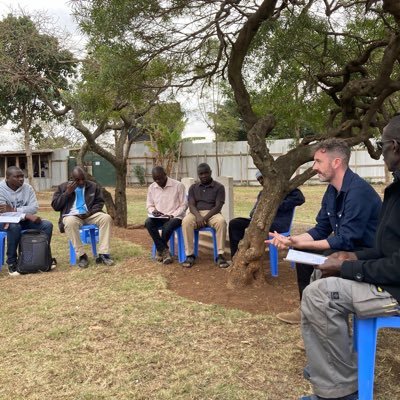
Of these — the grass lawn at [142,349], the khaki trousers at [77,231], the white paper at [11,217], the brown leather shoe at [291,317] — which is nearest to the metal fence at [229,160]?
the khaki trousers at [77,231]

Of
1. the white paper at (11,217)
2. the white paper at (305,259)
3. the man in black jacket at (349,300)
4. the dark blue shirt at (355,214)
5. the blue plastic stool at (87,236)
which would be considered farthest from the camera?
the blue plastic stool at (87,236)

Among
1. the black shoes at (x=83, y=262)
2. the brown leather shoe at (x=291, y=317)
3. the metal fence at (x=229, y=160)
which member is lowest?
the brown leather shoe at (x=291, y=317)

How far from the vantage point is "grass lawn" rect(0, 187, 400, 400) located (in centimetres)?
311

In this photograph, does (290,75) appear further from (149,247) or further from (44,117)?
(44,117)

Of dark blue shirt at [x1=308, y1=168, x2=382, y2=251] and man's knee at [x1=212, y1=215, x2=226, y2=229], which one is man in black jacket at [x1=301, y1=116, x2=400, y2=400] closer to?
dark blue shirt at [x1=308, y1=168, x2=382, y2=251]

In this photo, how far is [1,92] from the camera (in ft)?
54.7

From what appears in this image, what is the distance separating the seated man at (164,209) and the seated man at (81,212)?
0.66m

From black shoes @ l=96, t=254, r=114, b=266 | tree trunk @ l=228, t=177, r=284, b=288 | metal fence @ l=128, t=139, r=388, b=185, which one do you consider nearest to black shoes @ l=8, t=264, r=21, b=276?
black shoes @ l=96, t=254, r=114, b=266

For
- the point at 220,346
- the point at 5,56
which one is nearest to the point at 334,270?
the point at 220,346

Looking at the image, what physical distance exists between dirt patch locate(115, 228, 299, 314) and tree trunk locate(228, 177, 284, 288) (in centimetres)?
14

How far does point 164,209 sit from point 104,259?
1.14 m

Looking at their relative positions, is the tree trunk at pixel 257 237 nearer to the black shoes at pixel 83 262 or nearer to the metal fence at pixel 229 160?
the black shoes at pixel 83 262

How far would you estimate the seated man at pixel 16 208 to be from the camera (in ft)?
21.2

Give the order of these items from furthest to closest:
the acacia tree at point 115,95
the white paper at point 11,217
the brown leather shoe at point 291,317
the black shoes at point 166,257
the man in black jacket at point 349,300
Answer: the black shoes at point 166,257 → the white paper at point 11,217 → the acacia tree at point 115,95 → the brown leather shoe at point 291,317 → the man in black jacket at point 349,300
